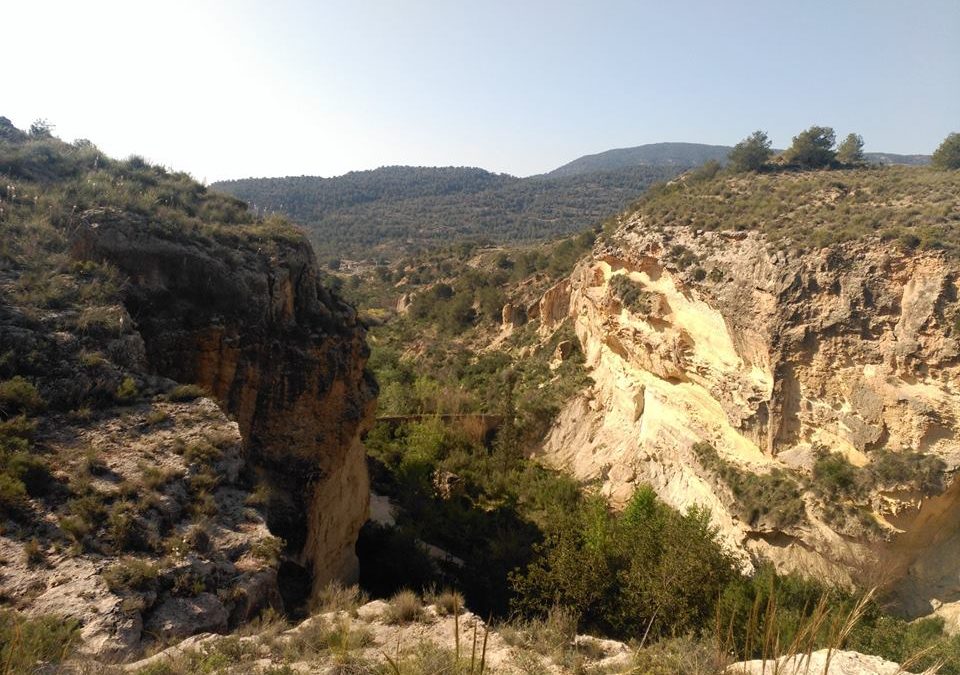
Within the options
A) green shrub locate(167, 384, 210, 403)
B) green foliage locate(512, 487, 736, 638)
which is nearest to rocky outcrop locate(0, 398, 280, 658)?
green shrub locate(167, 384, 210, 403)

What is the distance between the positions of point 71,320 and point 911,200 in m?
20.5

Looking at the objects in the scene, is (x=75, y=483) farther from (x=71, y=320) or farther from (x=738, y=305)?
(x=738, y=305)

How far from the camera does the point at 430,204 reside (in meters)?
87.2

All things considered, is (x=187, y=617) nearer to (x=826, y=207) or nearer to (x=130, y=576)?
(x=130, y=576)

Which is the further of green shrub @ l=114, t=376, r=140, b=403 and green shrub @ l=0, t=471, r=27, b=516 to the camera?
green shrub @ l=114, t=376, r=140, b=403

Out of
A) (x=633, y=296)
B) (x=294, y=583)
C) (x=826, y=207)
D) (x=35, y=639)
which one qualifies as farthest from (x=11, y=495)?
(x=826, y=207)

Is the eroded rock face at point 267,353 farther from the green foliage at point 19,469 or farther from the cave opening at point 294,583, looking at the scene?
the green foliage at point 19,469

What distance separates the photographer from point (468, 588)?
40.9ft

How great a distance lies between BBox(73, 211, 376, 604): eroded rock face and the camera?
33.2 feet

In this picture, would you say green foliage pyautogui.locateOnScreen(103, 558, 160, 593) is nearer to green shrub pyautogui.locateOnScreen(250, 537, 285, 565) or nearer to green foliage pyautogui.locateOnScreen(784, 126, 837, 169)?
green shrub pyautogui.locateOnScreen(250, 537, 285, 565)

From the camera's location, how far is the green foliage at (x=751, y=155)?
2519 cm

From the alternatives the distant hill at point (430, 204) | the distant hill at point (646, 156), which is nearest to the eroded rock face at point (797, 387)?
the distant hill at point (430, 204)

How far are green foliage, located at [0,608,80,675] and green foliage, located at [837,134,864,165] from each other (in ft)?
102

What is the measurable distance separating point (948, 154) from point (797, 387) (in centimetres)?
1422
